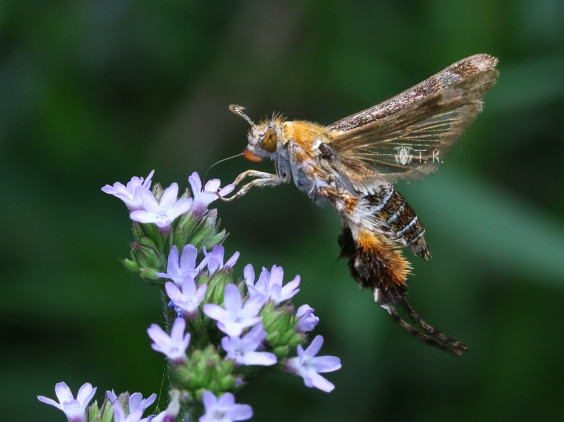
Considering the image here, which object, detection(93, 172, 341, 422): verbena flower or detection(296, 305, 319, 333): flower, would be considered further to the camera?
detection(296, 305, 319, 333): flower

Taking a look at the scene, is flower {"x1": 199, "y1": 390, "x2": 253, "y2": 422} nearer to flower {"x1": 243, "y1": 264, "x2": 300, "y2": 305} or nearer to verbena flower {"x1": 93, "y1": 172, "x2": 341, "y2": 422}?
verbena flower {"x1": 93, "y1": 172, "x2": 341, "y2": 422}

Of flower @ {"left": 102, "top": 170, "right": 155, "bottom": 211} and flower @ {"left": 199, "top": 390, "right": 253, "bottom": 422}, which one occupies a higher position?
flower @ {"left": 102, "top": 170, "right": 155, "bottom": 211}

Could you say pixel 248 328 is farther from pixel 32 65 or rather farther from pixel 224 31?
pixel 224 31

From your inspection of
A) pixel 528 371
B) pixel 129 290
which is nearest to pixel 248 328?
pixel 129 290

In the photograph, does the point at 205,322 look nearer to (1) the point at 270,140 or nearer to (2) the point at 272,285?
(2) the point at 272,285

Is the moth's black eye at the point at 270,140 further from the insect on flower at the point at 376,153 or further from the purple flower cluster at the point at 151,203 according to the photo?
the purple flower cluster at the point at 151,203

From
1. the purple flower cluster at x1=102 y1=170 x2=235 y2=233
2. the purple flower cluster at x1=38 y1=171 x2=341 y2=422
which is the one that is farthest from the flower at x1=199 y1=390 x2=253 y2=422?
the purple flower cluster at x1=102 y1=170 x2=235 y2=233
